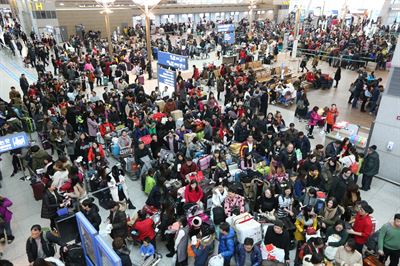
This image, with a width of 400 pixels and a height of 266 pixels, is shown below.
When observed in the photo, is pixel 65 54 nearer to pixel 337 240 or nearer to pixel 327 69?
pixel 327 69

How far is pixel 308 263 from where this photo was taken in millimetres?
5098

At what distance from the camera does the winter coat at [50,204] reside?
6449mm

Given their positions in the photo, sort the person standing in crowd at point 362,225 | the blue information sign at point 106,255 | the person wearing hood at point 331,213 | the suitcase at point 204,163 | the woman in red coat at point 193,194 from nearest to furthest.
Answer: the blue information sign at point 106,255 < the person standing in crowd at point 362,225 < the person wearing hood at point 331,213 < the woman in red coat at point 193,194 < the suitcase at point 204,163

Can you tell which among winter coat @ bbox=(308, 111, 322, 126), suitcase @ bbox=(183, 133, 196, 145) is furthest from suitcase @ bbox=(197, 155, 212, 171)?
winter coat @ bbox=(308, 111, 322, 126)

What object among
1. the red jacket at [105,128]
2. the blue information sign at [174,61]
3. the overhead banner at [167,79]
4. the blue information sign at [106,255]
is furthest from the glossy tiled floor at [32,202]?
the overhead banner at [167,79]

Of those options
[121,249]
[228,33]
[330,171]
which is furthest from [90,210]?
[228,33]

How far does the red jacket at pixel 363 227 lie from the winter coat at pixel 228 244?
236cm

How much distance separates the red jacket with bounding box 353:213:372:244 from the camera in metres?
5.84

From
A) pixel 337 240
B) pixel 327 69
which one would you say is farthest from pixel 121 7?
pixel 337 240

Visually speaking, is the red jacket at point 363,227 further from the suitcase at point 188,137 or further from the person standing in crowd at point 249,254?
the suitcase at point 188,137

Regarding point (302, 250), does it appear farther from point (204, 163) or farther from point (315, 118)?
point (315, 118)

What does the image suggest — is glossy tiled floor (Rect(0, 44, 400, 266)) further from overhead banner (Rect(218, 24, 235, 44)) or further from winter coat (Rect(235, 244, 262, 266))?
overhead banner (Rect(218, 24, 235, 44))

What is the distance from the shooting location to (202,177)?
27.3 ft

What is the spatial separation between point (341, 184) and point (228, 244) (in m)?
3.04
